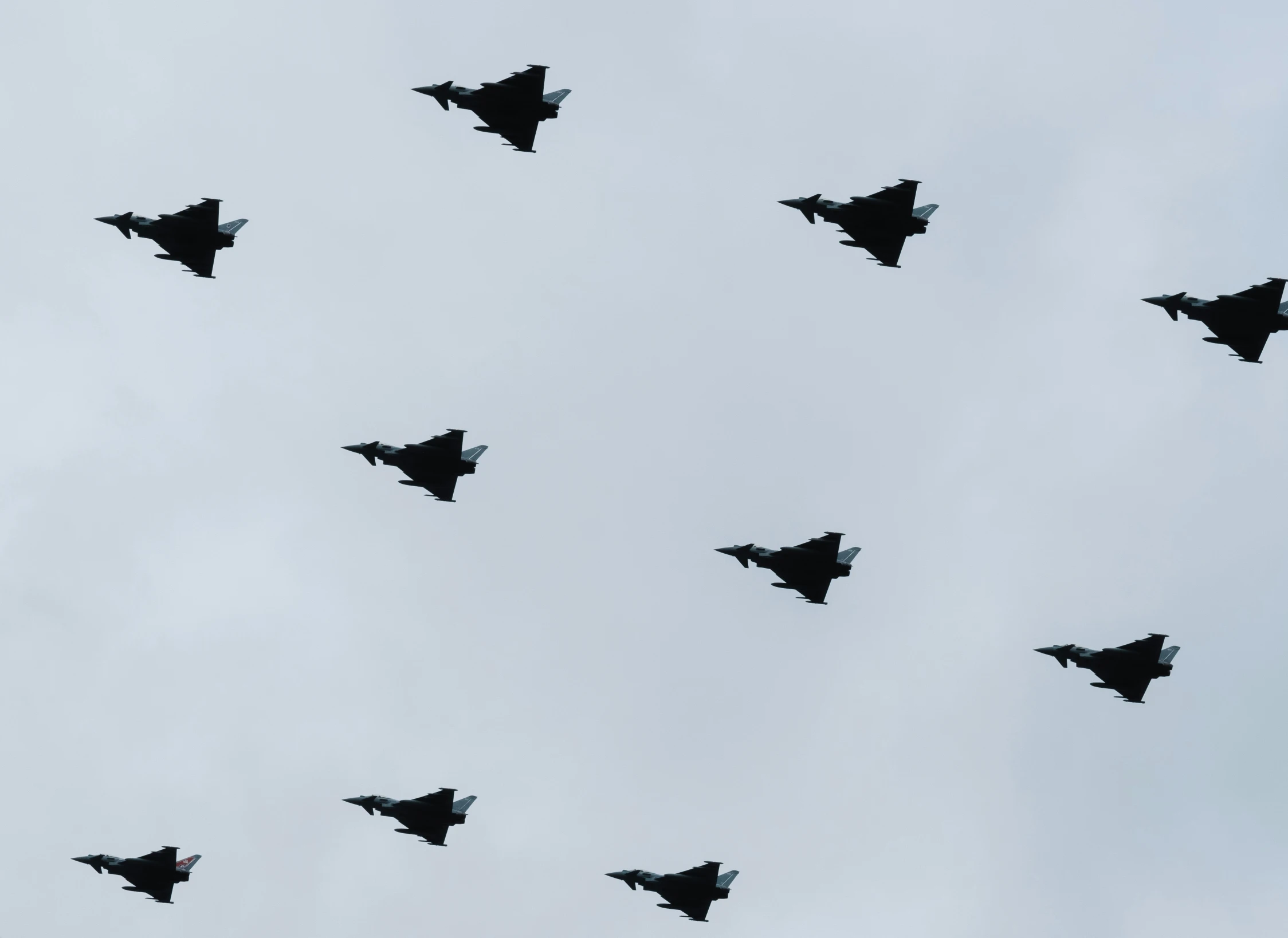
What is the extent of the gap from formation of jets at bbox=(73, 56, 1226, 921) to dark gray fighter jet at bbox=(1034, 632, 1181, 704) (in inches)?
2.9

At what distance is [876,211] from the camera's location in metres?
95.4

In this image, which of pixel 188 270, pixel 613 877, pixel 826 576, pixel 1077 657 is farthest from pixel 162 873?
pixel 1077 657

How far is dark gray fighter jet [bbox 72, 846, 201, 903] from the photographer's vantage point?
104188mm

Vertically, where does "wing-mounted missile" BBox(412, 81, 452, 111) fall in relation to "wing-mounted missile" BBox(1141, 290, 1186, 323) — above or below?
above

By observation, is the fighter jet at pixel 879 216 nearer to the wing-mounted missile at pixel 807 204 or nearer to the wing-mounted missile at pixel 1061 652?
the wing-mounted missile at pixel 807 204

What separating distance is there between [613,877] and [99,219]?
172ft

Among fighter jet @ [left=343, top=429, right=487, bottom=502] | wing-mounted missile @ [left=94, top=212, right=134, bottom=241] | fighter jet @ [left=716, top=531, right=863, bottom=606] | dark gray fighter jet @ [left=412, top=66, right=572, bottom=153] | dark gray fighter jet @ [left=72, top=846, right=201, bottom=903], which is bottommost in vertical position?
dark gray fighter jet @ [left=72, top=846, right=201, bottom=903]

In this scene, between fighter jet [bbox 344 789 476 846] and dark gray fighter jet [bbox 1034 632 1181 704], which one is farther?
fighter jet [bbox 344 789 476 846]

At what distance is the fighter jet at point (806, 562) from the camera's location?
100 m

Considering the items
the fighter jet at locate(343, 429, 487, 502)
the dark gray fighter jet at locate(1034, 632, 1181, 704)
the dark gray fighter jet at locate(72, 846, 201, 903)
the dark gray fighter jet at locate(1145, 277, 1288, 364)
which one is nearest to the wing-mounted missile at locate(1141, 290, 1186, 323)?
the dark gray fighter jet at locate(1145, 277, 1288, 364)

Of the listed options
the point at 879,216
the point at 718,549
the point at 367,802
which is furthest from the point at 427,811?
the point at 879,216

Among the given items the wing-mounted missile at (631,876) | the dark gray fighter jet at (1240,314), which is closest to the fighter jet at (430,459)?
the wing-mounted missile at (631,876)

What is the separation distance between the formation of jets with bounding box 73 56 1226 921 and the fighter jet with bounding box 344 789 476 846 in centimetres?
8

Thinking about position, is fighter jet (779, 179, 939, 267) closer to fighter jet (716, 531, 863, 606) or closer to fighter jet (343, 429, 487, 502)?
fighter jet (716, 531, 863, 606)
